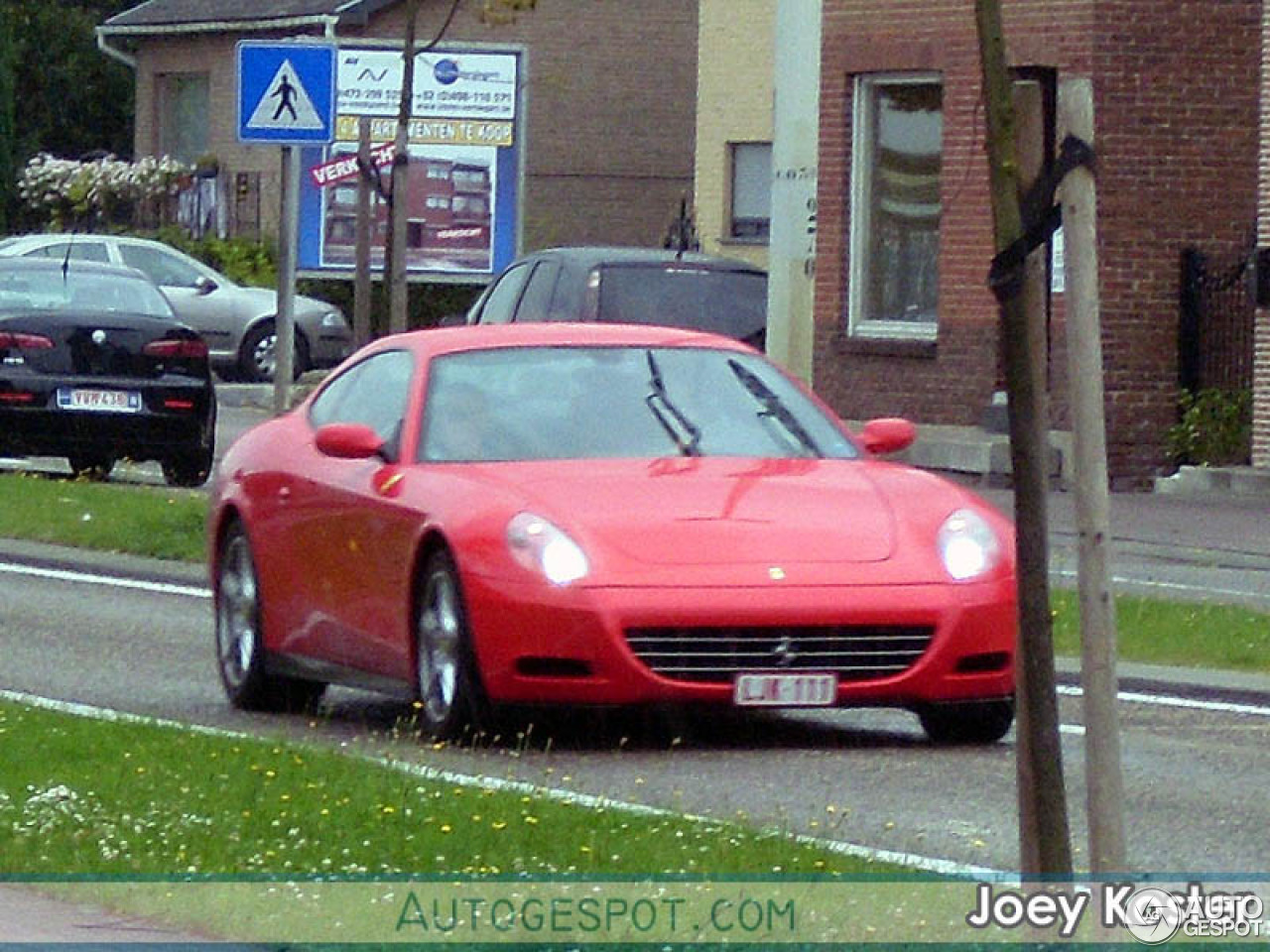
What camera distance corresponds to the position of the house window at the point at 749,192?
3725cm

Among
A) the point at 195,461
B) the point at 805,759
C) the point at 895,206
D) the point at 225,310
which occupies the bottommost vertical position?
the point at 195,461

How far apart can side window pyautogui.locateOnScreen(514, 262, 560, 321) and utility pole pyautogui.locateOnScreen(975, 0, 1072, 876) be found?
51.8ft

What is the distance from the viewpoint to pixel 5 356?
76.0ft

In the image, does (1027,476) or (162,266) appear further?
(162,266)

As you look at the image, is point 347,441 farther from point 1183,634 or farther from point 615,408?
point 1183,634

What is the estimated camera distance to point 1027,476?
6625mm

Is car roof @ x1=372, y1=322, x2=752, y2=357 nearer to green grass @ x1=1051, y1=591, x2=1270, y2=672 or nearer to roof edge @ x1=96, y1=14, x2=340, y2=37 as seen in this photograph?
green grass @ x1=1051, y1=591, x2=1270, y2=672

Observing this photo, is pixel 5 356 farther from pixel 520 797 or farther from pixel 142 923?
pixel 142 923

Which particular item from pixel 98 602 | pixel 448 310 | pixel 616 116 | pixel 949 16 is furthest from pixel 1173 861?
pixel 616 116

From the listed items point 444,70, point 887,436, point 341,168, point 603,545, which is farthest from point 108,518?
point 444,70

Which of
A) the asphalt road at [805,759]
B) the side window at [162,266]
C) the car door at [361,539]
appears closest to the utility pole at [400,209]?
the asphalt road at [805,759]

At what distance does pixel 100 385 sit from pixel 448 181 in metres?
19.7

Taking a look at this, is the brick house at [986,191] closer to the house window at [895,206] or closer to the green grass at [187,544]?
the house window at [895,206]

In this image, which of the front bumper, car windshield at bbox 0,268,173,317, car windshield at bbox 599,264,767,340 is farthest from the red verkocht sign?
the front bumper
